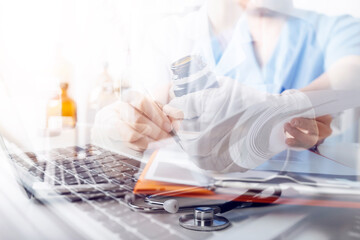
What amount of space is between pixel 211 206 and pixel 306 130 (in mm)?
134

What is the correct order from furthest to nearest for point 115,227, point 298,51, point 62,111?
point 62,111
point 298,51
point 115,227

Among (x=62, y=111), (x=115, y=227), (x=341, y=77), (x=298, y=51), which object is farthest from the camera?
(x=62, y=111)

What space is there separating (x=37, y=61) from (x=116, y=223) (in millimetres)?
656

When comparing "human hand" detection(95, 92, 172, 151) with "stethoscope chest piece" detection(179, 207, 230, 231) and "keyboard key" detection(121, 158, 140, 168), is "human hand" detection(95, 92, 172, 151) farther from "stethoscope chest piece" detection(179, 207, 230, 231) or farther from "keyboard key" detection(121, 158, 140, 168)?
"stethoscope chest piece" detection(179, 207, 230, 231)

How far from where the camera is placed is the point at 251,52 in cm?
54

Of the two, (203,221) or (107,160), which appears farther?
(107,160)

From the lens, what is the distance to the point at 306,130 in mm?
307

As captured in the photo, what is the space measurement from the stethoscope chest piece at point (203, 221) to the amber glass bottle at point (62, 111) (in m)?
0.52

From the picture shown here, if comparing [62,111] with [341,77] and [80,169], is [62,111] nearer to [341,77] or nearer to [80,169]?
[80,169]

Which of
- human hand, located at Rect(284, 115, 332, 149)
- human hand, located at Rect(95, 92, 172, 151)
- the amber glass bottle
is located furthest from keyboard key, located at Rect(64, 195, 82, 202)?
the amber glass bottle

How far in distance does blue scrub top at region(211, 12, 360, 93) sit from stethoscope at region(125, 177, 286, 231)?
0.16 meters

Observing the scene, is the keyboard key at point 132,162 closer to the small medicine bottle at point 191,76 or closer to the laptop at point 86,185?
the laptop at point 86,185

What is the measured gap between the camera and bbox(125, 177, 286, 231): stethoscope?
24cm

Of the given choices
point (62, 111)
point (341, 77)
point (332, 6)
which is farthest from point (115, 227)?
point (62, 111)
